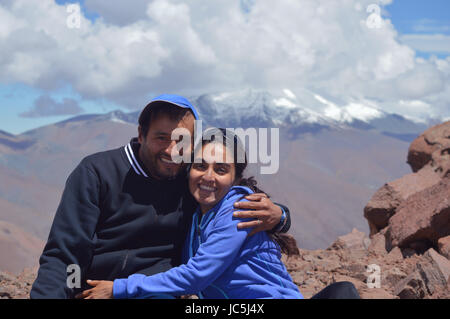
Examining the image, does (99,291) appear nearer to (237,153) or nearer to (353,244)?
(237,153)

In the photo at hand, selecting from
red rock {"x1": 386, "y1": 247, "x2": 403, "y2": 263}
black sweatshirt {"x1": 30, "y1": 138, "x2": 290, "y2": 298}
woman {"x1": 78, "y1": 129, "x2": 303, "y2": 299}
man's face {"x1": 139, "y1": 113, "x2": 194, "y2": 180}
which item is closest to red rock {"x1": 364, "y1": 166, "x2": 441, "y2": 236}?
red rock {"x1": 386, "y1": 247, "x2": 403, "y2": 263}

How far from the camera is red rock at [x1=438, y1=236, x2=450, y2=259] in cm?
566

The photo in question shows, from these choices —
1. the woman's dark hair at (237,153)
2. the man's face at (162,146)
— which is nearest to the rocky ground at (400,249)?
the woman's dark hair at (237,153)

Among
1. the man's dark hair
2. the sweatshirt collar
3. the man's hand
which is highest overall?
the man's dark hair

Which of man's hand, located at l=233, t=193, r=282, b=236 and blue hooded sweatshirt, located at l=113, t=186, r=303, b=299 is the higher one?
man's hand, located at l=233, t=193, r=282, b=236

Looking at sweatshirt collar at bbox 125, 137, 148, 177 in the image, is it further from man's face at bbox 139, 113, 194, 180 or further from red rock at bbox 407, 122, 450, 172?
red rock at bbox 407, 122, 450, 172

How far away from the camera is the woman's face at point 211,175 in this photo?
262 cm

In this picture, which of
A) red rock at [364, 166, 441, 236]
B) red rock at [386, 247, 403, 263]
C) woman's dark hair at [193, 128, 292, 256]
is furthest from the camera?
red rock at [364, 166, 441, 236]

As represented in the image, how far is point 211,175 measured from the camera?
261 centimetres

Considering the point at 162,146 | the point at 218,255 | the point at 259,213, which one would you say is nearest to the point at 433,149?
the point at 259,213

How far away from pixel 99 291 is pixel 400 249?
204 inches

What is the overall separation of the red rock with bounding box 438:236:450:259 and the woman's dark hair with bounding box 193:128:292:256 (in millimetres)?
3629

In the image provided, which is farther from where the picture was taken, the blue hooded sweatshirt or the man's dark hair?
the man's dark hair

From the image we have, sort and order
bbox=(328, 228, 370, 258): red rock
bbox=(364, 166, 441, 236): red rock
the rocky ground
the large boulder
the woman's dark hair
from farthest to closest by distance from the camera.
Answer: the large boulder < bbox=(364, 166, 441, 236): red rock < bbox=(328, 228, 370, 258): red rock < the rocky ground < the woman's dark hair
